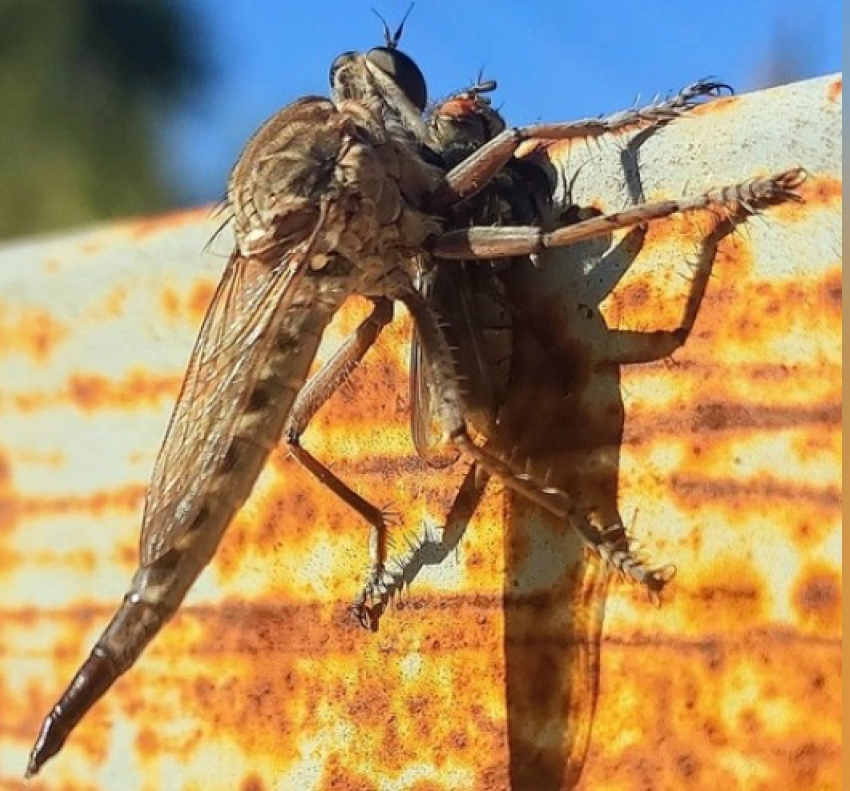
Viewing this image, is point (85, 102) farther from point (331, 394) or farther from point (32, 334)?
point (331, 394)

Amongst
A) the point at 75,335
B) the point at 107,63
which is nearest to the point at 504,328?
the point at 75,335

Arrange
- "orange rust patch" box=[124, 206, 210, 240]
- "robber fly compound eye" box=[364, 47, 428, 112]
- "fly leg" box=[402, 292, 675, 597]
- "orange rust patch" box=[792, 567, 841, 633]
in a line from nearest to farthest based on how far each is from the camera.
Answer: "orange rust patch" box=[792, 567, 841, 633], "fly leg" box=[402, 292, 675, 597], "orange rust patch" box=[124, 206, 210, 240], "robber fly compound eye" box=[364, 47, 428, 112]

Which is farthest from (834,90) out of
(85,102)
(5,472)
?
(85,102)

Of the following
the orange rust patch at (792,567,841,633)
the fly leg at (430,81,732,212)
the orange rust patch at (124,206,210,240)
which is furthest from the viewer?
the orange rust patch at (124,206,210,240)

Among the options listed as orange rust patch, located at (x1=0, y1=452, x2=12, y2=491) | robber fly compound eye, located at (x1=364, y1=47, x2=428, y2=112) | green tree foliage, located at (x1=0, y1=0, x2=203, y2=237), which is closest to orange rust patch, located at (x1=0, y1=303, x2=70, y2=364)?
orange rust patch, located at (x1=0, y1=452, x2=12, y2=491)

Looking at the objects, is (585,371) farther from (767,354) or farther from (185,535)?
(185,535)

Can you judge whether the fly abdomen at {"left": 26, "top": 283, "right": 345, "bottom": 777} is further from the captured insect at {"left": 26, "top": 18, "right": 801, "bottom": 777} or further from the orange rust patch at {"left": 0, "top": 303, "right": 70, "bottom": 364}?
the orange rust patch at {"left": 0, "top": 303, "right": 70, "bottom": 364}
